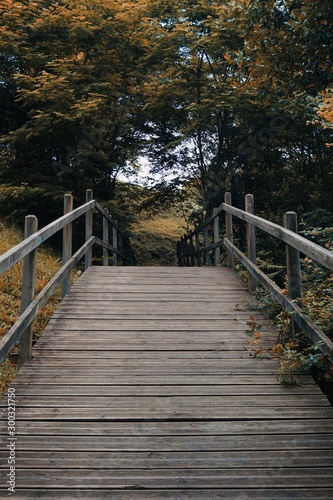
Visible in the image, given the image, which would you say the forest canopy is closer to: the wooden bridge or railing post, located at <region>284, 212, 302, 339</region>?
railing post, located at <region>284, 212, 302, 339</region>

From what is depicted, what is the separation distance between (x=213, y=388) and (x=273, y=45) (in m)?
4.02

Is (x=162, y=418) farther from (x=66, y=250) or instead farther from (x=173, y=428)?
(x=66, y=250)

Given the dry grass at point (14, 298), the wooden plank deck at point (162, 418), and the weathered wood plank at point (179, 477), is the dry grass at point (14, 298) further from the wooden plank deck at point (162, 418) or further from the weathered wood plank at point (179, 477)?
the weathered wood plank at point (179, 477)

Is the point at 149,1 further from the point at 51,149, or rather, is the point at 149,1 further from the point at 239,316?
the point at 239,316

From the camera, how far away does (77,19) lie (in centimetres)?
923

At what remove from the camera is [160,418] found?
247cm

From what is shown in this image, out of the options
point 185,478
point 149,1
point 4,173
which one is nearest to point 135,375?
point 185,478

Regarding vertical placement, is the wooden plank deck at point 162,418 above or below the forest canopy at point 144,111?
below

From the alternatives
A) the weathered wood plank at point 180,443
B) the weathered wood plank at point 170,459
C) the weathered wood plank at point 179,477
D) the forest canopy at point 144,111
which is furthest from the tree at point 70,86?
the weathered wood plank at point 179,477

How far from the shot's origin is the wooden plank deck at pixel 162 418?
6.47 ft

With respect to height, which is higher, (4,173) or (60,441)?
(4,173)

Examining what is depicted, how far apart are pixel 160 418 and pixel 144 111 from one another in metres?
10.1

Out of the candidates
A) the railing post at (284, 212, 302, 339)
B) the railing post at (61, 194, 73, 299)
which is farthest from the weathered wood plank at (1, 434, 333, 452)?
the railing post at (61, 194, 73, 299)

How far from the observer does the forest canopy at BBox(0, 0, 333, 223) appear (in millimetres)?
8805
